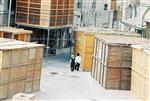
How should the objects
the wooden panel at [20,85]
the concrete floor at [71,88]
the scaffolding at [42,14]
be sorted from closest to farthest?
the wooden panel at [20,85] → the concrete floor at [71,88] → the scaffolding at [42,14]

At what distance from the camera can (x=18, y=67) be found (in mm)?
24781

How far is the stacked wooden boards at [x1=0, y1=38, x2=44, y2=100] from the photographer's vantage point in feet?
78.2

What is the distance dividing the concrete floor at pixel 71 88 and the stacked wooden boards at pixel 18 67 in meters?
0.89

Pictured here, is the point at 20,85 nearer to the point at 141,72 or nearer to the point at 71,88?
the point at 71,88

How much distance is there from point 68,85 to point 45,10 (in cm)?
1065

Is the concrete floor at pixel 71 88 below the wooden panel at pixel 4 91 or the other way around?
below

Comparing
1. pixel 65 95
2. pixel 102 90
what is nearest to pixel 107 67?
pixel 102 90

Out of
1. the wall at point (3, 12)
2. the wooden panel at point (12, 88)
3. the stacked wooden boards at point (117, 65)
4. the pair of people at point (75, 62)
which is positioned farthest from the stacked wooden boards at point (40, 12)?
the wooden panel at point (12, 88)

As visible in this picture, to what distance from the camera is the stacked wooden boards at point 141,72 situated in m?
25.0

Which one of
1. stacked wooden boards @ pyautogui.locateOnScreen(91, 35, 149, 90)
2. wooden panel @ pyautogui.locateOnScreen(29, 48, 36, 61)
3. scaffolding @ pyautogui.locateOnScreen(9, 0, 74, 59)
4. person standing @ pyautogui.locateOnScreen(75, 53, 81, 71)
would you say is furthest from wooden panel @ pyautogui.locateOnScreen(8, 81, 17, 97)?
scaffolding @ pyautogui.locateOnScreen(9, 0, 74, 59)

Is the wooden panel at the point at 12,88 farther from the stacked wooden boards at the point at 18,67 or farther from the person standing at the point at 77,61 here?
the person standing at the point at 77,61

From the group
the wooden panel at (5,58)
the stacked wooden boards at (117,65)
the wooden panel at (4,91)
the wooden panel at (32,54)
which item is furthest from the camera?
the stacked wooden boards at (117,65)

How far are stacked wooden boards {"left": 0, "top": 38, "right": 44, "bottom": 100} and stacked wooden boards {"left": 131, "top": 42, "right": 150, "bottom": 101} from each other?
5.19 m

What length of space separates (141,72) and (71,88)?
4484 millimetres
